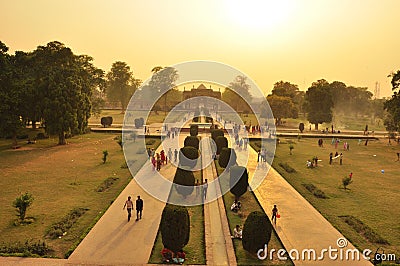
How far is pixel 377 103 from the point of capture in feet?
312

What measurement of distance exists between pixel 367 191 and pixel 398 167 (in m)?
9.02

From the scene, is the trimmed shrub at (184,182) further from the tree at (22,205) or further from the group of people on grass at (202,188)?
the tree at (22,205)

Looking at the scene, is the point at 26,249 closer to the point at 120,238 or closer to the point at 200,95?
the point at 120,238

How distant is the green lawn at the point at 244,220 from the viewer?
10.5 meters

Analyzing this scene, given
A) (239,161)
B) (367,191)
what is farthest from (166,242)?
(239,161)

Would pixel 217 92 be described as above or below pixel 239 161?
above

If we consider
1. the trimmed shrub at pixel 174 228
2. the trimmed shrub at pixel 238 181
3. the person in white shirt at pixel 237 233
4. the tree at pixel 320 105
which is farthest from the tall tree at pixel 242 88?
the trimmed shrub at pixel 174 228

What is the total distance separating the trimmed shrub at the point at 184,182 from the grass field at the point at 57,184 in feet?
10.2

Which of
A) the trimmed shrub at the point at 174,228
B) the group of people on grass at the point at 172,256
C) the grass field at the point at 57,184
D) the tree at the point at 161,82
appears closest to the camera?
the group of people on grass at the point at 172,256

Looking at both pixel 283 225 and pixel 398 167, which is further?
pixel 398 167

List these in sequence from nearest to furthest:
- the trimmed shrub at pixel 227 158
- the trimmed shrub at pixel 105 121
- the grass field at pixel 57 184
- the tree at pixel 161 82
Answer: the grass field at pixel 57 184 < the trimmed shrub at pixel 227 158 < the trimmed shrub at pixel 105 121 < the tree at pixel 161 82

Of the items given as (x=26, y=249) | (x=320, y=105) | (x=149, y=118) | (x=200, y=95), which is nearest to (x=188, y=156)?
(x=26, y=249)

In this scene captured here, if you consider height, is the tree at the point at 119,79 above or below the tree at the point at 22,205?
above

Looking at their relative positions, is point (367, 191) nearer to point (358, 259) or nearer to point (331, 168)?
point (331, 168)
